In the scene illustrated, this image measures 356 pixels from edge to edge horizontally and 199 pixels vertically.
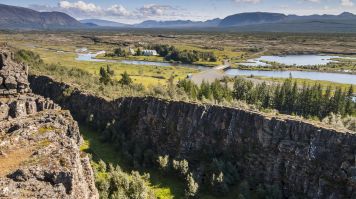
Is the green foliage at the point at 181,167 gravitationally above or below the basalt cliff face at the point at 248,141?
below

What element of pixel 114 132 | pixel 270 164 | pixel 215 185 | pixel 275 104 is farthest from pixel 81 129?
pixel 275 104

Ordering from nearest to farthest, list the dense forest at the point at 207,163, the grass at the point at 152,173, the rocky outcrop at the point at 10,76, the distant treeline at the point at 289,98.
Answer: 1. the dense forest at the point at 207,163
2. the grass at the point at 152,173
3. the rocky outcrop at the point at 10,76
4. the distant treeline at the point at 289,98

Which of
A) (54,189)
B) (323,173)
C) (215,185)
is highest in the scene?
(54,189)

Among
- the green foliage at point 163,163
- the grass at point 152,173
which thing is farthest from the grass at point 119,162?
the green foliage at point 163,163

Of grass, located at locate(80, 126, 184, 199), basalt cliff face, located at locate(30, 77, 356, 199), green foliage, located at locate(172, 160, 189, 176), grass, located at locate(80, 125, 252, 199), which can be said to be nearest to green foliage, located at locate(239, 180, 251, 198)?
grass, located at locate(80, 125, 252, 199)

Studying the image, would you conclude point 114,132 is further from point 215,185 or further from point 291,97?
point 291,97

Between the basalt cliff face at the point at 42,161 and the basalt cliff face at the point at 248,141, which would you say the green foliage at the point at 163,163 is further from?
the basalt cliff face at the point at 42,161
